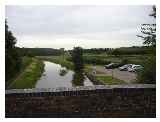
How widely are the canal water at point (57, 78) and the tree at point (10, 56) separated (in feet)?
1.23

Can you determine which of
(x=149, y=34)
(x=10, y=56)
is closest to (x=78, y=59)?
(x=10, y=56)

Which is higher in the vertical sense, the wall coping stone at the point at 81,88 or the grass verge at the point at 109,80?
the grass verge at the point at 109,80

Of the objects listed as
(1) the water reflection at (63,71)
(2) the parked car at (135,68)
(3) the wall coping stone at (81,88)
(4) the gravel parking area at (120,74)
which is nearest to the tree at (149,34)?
(2) the parked car at (135,68)

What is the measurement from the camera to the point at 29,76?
551 cm

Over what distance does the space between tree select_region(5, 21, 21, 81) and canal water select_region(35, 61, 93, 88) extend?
375 mm

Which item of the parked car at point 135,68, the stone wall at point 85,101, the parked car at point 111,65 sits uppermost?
the parked car at point 111,65

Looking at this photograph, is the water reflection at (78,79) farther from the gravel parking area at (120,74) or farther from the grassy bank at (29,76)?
the grassy bank at (29,76)

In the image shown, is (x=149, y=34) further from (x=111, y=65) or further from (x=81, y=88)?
(x=81, y=88)

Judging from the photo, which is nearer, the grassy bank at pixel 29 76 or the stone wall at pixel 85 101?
the stone wall at pixel 85 101

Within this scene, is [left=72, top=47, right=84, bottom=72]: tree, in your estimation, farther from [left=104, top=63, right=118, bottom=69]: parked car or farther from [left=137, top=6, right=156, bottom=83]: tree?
[left=137, top=6, right=156, bottom=83]: tree

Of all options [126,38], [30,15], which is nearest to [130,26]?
[126,38]

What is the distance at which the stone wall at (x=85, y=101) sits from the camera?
5.26 meters
